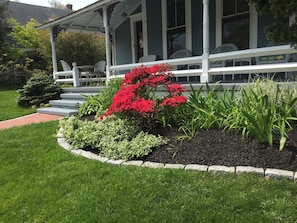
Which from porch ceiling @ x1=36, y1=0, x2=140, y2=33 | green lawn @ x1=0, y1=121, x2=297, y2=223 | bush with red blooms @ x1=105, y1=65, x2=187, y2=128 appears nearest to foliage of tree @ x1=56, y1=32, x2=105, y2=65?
porch ceiling @ x1=36, y1=0, x2=140, y2=33

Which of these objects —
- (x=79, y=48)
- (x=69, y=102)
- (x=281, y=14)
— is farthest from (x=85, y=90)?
(x=79, y=48)

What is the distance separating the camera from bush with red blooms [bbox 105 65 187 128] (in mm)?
4086

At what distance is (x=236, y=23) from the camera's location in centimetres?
722

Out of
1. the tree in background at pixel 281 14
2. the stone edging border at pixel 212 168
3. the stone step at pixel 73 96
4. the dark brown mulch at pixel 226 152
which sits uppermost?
the tree in background at pixel 281 14

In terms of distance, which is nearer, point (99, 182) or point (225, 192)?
point (225, 192)

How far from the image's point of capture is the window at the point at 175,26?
27.8ft

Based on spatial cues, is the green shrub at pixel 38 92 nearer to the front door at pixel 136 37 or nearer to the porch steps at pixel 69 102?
the porch steps at pixel 69 102

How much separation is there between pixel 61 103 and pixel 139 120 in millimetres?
4220

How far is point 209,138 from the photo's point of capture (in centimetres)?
369

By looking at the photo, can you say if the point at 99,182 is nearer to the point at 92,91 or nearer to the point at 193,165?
the point at 193,165

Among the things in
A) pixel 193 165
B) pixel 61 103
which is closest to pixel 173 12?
pixel 61 103

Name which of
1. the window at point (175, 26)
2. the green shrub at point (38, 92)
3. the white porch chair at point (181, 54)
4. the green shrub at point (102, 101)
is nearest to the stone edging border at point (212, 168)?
the green shrub at point (102, 101)

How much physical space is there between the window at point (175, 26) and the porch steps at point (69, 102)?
3046 mm

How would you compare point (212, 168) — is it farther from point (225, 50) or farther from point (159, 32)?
point (159, 32)
